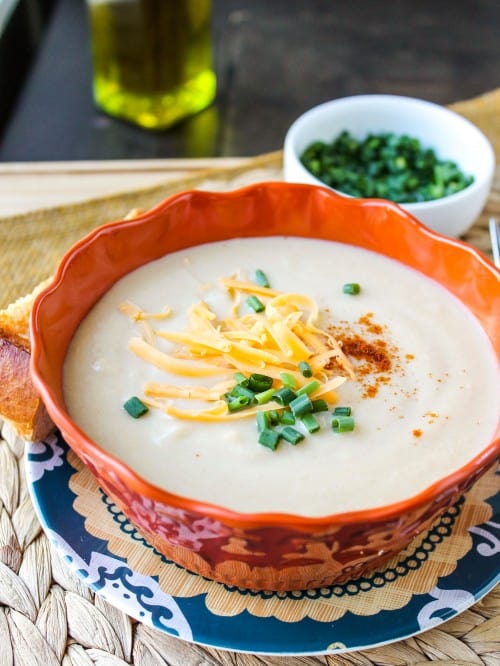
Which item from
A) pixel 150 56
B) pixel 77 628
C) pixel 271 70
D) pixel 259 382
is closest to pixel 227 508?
pixel 259 382

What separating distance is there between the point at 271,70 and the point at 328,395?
9.80ft

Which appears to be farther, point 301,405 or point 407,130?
point 407,130

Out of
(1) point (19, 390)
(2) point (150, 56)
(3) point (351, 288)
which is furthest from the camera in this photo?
(2) point (150, 56)

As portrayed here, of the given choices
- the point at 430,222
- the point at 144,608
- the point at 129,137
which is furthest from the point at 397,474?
the point at 129,137

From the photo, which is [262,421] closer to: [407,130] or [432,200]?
[432,200]

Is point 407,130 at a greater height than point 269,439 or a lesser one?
lesser

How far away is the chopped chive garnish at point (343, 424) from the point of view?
1.69 meters

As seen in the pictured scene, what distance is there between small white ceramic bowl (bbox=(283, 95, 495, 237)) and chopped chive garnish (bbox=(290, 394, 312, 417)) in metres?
1.08

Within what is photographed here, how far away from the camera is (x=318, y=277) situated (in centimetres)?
214

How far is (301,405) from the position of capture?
5.54ft

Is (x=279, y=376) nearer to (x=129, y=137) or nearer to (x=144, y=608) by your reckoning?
(x=144, y=608)

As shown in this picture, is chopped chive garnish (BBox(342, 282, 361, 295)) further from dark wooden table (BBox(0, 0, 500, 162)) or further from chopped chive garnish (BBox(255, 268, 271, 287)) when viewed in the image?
dark wooden table (BBox(0, 0, 500, 162))

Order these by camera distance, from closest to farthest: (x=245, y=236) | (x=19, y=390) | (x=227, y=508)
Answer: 1. (x=227, y=508)
2. (x=19, y=390)
3. (x=245, y=236)

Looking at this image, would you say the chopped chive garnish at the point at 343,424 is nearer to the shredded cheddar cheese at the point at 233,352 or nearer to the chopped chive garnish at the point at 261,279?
the shredded cheddar cheese at the point at 233,352
